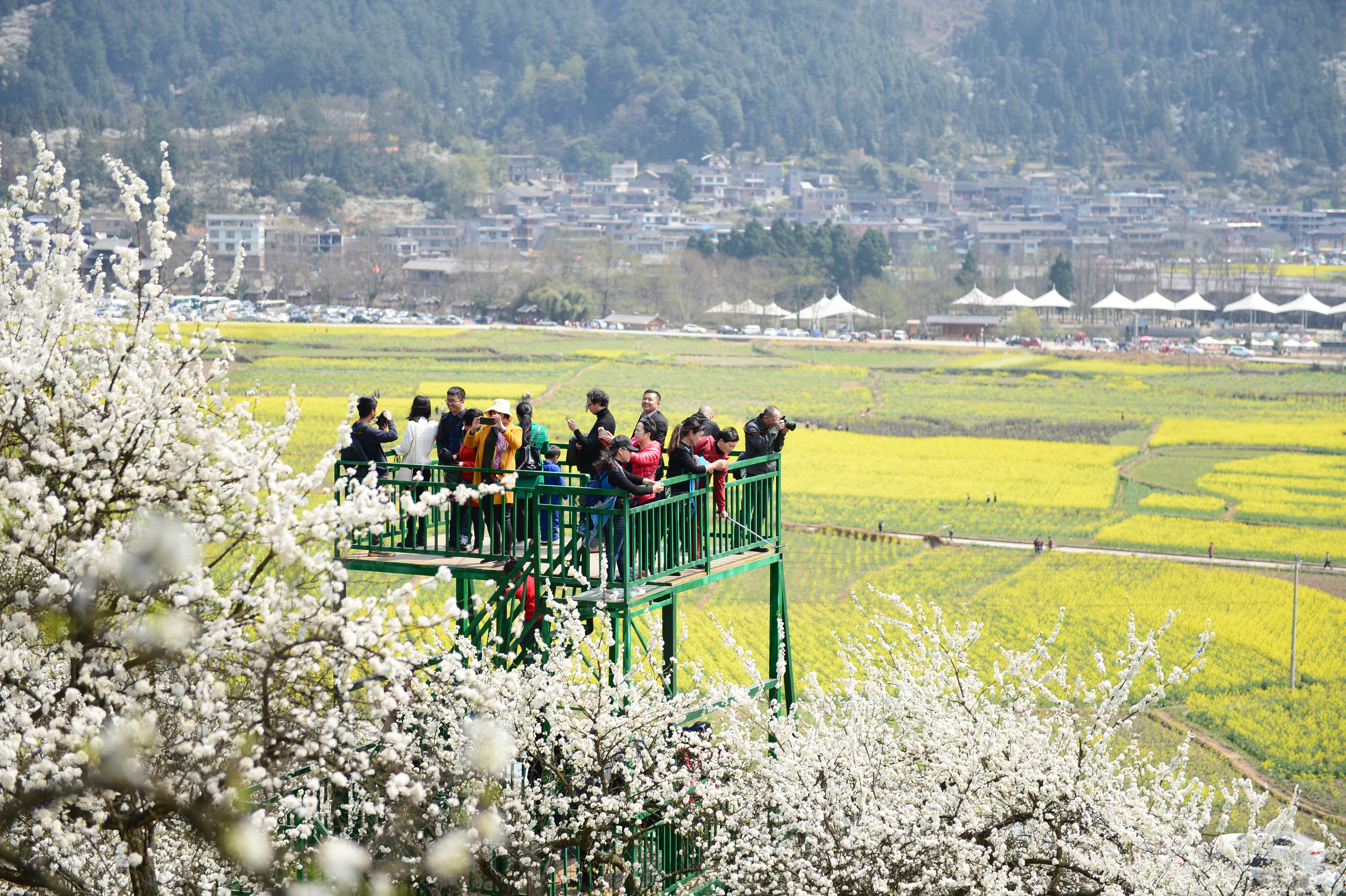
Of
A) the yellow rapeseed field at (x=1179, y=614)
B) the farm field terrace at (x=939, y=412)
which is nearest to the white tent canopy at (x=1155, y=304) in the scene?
the farm field terrace at (x=939, y=412)

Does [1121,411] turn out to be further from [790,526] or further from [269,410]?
[269,410]

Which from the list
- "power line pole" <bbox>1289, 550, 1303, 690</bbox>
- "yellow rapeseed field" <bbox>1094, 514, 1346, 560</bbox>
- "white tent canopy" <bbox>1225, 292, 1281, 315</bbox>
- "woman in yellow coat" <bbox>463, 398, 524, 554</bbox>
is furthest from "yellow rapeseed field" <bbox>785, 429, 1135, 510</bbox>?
"white tent canopy" <bbox>1225, 292, 1281, 315</bbox>

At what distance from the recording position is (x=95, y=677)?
253 inches

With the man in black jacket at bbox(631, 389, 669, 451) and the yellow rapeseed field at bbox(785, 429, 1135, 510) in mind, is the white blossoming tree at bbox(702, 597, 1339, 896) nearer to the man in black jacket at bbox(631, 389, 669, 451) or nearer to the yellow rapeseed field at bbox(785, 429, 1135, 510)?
the man in black jacket at bbox(631, 389, 669, 451)

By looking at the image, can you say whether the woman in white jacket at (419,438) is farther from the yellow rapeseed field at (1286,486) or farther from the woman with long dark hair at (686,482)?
the yellow rapeseed field at (1286,486)

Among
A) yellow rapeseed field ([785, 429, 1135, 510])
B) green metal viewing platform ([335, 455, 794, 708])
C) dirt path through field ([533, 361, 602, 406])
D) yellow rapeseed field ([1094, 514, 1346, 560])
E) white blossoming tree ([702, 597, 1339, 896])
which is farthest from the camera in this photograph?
dirt path through field ([533, 361, 602, 406])

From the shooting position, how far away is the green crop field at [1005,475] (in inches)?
1016

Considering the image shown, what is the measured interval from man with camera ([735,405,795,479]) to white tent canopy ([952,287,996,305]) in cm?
9288

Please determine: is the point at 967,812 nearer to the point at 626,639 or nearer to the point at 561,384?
the point at 626,639

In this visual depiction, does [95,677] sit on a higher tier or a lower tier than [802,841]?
higher

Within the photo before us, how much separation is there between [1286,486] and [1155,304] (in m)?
57.7

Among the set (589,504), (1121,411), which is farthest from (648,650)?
(1121,411)

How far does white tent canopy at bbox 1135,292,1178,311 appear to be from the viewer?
99.1 m

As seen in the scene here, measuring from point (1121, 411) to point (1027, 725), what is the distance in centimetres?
5416
